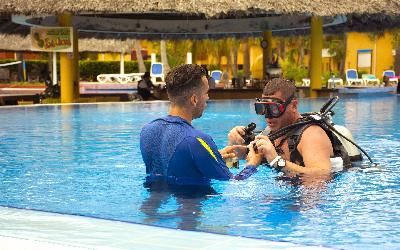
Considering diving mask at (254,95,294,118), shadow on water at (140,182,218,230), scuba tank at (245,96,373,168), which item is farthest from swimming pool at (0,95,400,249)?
diving mask at (254,95,294,118)

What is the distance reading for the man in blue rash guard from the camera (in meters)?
4.80

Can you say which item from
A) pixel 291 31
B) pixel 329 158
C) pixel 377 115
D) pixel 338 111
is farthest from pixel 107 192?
pixel 291 31

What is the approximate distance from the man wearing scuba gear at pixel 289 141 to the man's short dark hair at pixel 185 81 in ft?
1.59

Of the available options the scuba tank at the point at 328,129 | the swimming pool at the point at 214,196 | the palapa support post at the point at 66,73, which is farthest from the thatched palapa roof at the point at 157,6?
the scuba tank at the point at 328,129

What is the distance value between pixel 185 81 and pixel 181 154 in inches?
18.0

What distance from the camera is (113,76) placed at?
32.0 metres

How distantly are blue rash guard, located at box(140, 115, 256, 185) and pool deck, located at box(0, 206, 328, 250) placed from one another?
0.99 meters

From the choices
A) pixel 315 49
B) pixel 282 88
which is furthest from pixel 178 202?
pixel 315 49

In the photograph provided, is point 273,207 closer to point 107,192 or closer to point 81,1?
point 107,192

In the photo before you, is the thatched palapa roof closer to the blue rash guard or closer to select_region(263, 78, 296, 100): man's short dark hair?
select_region(263, 78, 296, 100): man's short dark hair

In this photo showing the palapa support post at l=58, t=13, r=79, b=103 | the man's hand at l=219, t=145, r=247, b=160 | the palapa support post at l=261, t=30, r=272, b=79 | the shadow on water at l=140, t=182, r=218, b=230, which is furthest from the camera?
the palapa support post at l=261, t=30, r=272, b=79

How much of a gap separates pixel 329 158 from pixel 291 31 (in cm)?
2302

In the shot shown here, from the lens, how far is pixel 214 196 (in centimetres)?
509

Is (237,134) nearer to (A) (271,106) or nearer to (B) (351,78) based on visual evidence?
(A) (271,106)
